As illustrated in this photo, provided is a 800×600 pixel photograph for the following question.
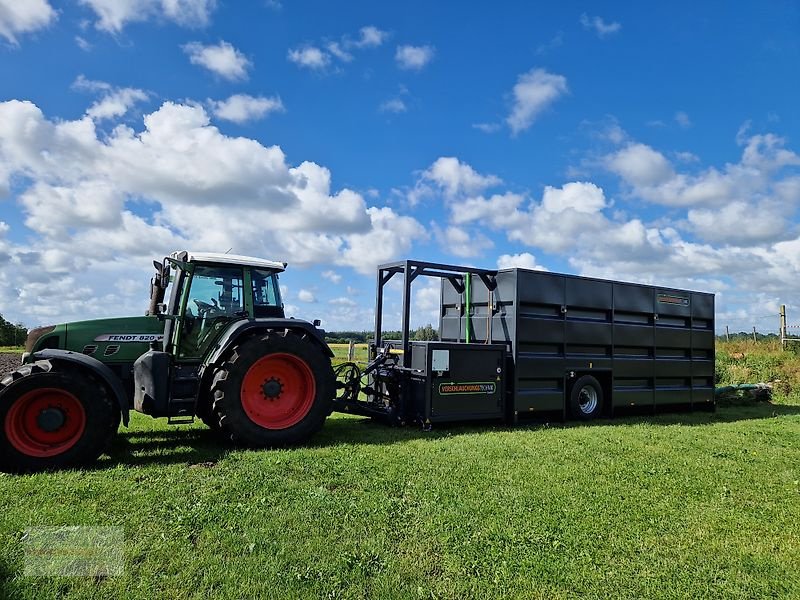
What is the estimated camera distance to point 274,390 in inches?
314

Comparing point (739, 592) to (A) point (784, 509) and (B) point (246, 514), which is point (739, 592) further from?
(B) point (246, 514)

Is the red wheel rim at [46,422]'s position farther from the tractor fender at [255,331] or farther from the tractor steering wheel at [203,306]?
the tractor steering wheel at [203,306]

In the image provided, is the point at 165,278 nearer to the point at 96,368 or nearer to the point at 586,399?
the point at 96,368

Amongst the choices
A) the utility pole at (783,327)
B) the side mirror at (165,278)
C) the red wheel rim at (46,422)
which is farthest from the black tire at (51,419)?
the utility pole at (783,327)

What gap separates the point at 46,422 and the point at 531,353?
7.65 metres

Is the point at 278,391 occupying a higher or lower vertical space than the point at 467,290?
lower

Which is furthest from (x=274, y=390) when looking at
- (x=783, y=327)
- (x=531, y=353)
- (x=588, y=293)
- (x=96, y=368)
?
(x=783, y=327)

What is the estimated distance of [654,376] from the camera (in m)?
12.5

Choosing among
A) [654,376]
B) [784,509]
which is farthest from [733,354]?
[784,509]

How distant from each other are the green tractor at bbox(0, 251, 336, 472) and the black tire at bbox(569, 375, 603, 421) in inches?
207

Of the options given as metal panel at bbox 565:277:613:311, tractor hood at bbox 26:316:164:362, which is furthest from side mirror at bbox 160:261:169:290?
metal panel at bbox 565:277:613:311

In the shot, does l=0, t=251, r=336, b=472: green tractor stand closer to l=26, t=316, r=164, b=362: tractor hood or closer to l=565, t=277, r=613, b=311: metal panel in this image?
l=26, t=316, r=164, b=362: tractor hood

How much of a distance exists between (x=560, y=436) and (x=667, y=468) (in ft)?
7.19

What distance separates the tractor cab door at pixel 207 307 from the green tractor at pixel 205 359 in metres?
0.01
